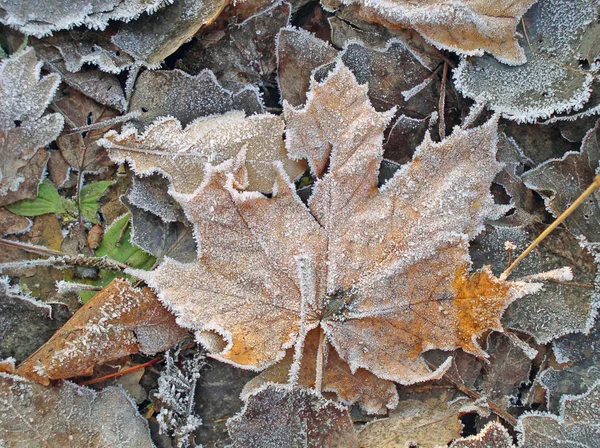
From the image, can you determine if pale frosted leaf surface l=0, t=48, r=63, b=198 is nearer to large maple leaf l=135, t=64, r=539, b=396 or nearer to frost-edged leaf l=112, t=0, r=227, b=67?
frost-edged leaf l=112, t=0, r=227, b=67

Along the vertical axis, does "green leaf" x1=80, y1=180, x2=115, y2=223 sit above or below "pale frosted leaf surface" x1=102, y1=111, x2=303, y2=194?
below

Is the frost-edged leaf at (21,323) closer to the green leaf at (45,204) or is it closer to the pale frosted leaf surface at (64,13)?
the green leaf at (45,204)

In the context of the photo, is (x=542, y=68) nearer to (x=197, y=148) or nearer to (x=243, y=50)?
(x=243, y=50)

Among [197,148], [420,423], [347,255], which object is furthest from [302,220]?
[420,423]

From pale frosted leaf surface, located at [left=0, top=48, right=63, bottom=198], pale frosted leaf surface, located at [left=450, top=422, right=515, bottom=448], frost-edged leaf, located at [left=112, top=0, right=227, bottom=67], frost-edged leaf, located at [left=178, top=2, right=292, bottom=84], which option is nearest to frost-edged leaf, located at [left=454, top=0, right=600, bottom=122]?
frost-edged leaf, located at [left=178, top=2, right=292, bottom=84]

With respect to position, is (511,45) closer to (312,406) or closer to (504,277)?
(504,277)
